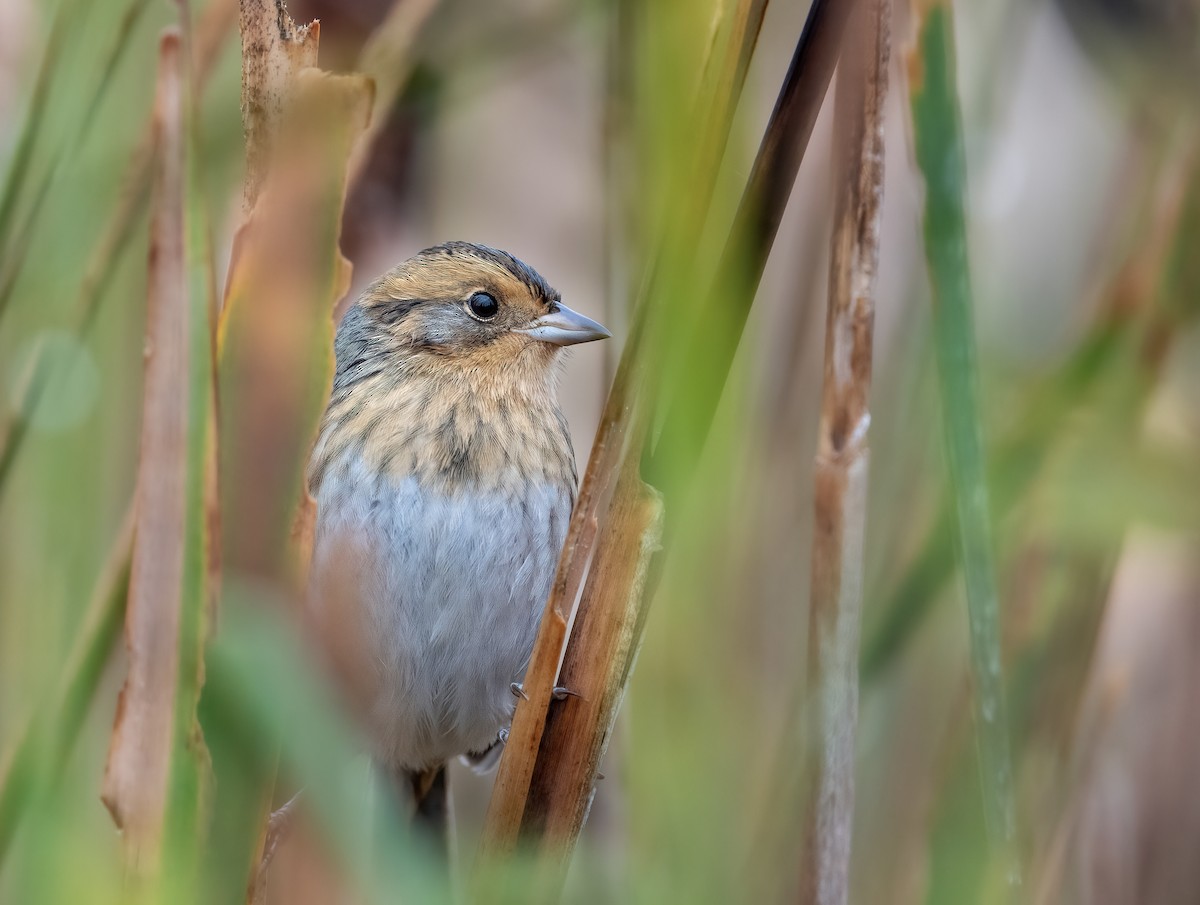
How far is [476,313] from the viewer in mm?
1984

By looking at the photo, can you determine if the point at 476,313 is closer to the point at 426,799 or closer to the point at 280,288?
the point at 426,799

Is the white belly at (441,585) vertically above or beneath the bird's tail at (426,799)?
above

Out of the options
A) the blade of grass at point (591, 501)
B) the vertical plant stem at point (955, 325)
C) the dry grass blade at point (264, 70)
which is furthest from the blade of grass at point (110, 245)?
the vertical plant stem at point (955, 325)

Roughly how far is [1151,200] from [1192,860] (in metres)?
1.00

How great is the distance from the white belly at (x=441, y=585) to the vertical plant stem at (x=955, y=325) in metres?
0.87

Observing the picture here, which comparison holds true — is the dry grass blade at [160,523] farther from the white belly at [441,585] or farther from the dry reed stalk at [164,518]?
the white belly at [441,585]

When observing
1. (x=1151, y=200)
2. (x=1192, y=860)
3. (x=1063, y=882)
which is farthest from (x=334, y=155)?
(x=1192, y=860)

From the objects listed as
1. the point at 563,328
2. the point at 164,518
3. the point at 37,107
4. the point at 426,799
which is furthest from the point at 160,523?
the point at 426,799

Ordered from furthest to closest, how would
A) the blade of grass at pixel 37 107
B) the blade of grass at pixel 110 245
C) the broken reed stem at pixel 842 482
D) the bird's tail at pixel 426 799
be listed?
the bird's tail at pixel 426 799 → the blade of grass at pixel 110 245 → the blade of grass at pixel 37 107 → the broken reed stem at pixel 842 482

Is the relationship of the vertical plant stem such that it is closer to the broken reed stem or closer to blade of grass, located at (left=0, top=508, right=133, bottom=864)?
the broken reed stem

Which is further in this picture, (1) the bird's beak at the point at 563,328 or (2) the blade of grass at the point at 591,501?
(1) the bird's beak at the point at 563,328

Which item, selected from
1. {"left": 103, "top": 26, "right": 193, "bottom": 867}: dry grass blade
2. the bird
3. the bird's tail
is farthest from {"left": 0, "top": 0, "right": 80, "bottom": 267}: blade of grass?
the bird's tail

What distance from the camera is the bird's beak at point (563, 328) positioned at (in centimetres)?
188

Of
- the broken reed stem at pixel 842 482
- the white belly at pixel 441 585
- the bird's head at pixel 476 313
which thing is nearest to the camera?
the broken reed stem at pixel 842 482
